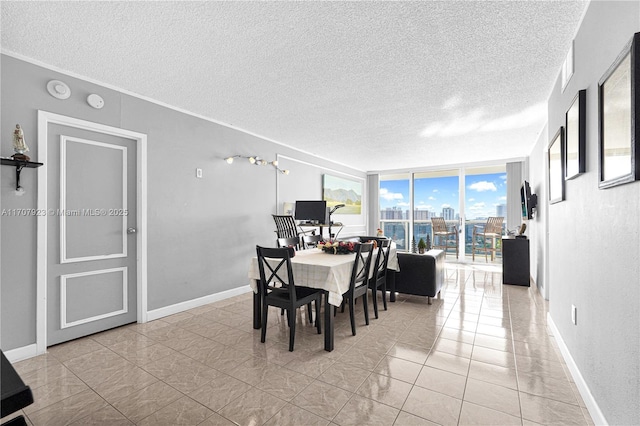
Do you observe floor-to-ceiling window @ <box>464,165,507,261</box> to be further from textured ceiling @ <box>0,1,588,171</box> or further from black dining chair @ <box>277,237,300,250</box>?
black dining chair @ <box>277,237,300,250</box>

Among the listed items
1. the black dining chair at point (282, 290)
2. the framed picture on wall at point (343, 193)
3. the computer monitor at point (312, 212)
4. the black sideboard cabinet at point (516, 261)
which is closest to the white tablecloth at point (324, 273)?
the black dining chair at point (282, 290)

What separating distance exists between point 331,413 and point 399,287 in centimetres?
253

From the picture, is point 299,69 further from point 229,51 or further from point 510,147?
point 510,147

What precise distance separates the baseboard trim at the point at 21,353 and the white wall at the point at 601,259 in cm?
397

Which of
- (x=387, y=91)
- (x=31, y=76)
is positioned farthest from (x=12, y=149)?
(x=387, y=91)

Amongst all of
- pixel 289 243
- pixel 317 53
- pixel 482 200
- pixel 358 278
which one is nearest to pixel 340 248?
pixel 358 278

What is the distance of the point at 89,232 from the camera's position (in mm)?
→ 2955

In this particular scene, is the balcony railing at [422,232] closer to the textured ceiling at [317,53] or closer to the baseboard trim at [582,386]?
the textured ceiling at [317,53]

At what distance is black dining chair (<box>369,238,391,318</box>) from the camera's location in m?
3.37

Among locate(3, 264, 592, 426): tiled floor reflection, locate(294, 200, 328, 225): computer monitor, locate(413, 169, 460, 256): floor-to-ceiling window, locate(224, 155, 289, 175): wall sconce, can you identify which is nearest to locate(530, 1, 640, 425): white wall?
locate(3, 264, 592, 426): tiled floor reflection

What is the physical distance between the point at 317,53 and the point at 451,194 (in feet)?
20.4

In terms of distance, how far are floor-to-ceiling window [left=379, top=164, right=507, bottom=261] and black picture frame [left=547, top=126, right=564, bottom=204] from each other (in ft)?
12.9

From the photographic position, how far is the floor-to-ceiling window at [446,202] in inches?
284

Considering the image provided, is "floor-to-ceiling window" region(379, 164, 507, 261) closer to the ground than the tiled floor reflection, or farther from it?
farther from it
